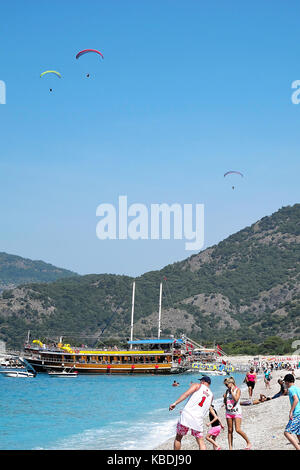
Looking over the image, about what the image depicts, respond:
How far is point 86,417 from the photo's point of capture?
1345 inches

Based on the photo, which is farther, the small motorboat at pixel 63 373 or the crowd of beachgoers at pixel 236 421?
the small motorboat at pixel 63 373

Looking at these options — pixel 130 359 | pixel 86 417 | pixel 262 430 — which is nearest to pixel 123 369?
pixel 130 359

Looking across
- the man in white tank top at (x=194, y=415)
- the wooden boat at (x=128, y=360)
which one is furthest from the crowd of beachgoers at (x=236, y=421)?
the wooden boat at (x=128, y=360)

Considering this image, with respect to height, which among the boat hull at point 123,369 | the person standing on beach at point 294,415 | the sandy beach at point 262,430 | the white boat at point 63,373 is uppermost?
the person standing on beach at point 294,415

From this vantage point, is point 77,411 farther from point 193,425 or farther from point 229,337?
point 229,337

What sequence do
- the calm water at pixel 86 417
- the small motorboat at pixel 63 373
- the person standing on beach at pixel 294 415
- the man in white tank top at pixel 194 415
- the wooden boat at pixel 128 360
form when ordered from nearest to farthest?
1. the man in white tank top at pixel 194 415
2. the person standing on beach at pixel 294 415
3. the calm water at pixel 86 417
4. the small motorboat at pixel 63 373
5. the wooden boat at pixel 128 360

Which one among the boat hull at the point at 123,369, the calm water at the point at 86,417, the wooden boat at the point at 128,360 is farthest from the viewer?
the wooden boat at the point at 128,360

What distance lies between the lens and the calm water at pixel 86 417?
23.8m

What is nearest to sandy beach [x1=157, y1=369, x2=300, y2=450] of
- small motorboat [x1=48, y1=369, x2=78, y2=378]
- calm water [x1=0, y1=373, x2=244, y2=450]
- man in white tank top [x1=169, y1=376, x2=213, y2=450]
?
calm water [x1=0, y1=373, x2=244, y2=450]

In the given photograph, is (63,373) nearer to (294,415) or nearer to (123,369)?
(123,369)

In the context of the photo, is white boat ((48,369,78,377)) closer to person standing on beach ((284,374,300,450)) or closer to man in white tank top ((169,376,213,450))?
person standing on beach ((284,374,300,450))

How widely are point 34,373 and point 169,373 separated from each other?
18.5m

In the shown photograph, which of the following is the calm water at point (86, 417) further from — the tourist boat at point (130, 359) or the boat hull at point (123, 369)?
the tourist boat at point (130, 359)

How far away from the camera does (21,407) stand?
41.5 meters
